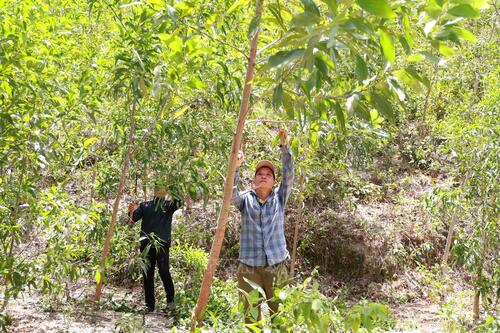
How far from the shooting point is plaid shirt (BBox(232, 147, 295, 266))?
3490 millimetres

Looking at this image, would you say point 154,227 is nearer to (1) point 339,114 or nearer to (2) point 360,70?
(1) point 339,114

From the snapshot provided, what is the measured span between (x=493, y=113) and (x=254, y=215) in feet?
8.90

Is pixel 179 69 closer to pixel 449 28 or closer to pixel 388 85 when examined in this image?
pixel 388 85

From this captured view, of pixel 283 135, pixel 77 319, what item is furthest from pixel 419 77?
pixel 77 319

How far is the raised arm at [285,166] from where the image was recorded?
9.07ft

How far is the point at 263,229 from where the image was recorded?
3516 mm

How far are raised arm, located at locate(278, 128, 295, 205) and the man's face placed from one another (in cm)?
9

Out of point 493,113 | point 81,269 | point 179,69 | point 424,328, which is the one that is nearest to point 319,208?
point 424,328

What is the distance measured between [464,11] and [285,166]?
6.89ft

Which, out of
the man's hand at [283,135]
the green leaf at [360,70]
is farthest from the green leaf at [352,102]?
the man's hand at [283,135]

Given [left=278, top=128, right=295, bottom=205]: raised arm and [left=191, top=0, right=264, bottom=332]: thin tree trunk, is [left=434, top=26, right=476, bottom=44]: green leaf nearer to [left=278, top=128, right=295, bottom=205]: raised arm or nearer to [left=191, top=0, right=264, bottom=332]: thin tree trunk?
[left=191, top=0, right=264, bottom=332]: thin tree trunk

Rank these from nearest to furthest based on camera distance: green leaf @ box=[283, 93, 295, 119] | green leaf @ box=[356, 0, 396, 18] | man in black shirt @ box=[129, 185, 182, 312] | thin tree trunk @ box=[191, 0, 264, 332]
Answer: green leaf @ box=[356, 0, 396, 18] → green leaf @ box=[283, 93, 295, 119] → thin tree trunk @ box=[191, 0, 264, 332] → man in black shirt @ box=[129, 185, 182, 312]

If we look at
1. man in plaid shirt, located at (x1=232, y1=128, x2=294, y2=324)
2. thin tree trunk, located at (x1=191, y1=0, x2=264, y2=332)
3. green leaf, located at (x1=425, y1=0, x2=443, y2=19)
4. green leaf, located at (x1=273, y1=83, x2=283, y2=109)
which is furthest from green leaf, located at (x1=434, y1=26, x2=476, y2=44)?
man in plaid shirt, located at (x1=232, y1=128, x2=294, y2=324)

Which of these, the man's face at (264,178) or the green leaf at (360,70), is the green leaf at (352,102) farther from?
Result: the man's face at (264,178)
